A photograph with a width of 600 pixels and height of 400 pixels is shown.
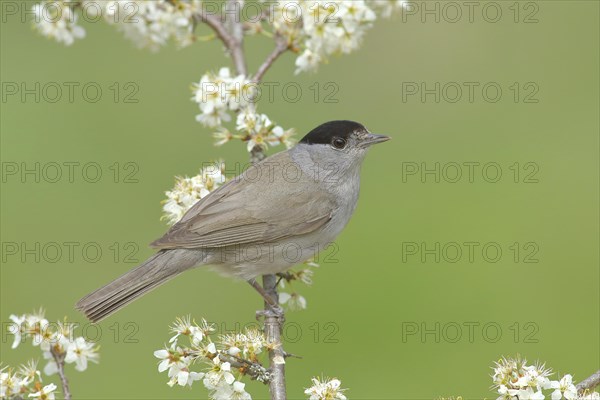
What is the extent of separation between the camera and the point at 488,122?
27.7ft

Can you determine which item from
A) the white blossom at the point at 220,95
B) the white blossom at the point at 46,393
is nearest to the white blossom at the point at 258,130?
the white blossom at the point at 220,95

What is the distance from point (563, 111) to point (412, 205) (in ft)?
6.96

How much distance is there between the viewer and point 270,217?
15.3 feet

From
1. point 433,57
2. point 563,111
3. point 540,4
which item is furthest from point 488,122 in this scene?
point 540,4

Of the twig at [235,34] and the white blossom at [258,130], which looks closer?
the white blossom at [258,130]

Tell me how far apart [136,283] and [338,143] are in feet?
4.59

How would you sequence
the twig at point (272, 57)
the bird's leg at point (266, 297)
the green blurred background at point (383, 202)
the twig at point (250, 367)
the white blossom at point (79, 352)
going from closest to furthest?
the twig at point (250, 367)
the white blossom at point (79, 352)
the bird's leg at point (266, 297)
the twig at point (272, 57)
the green blurred background at point (383, 202)

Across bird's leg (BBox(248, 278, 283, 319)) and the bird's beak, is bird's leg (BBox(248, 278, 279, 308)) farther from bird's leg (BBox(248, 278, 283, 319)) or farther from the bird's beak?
the bird's beak

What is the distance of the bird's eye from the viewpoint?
4.83 metres

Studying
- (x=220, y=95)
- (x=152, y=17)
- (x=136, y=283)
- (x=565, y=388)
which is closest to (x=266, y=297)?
(x=136, y=283)

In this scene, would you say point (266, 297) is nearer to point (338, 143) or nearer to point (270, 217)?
point (270, 217)

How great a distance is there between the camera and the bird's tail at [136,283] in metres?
4.12

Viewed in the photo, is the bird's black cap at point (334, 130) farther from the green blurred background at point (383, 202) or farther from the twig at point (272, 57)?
the green blurred background at point (383, 202)

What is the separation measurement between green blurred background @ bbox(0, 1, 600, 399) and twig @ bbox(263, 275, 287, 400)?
3.75 feet
